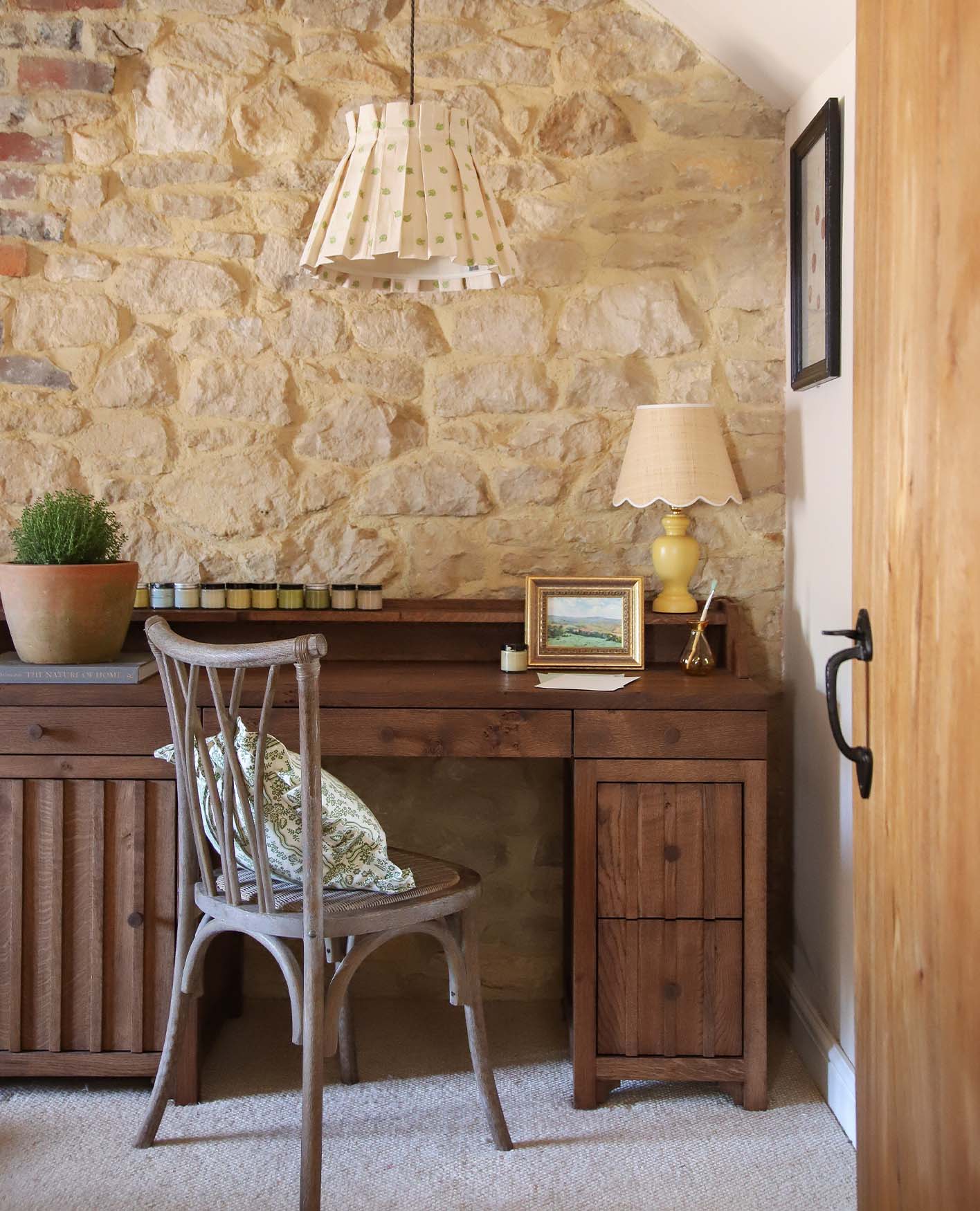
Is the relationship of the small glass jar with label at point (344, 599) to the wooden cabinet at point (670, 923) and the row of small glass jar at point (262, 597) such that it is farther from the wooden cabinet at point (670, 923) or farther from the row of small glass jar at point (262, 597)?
the wooden cabinet at point (670, 923)

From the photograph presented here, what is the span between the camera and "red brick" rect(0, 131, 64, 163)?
2.63 m

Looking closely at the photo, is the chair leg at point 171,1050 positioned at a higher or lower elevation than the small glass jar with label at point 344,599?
lower

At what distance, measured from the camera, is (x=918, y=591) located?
112 centimetres

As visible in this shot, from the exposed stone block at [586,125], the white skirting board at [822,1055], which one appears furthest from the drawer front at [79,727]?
the exposed stone block at [586,125]

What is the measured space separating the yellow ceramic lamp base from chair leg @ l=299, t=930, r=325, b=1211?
1111mm

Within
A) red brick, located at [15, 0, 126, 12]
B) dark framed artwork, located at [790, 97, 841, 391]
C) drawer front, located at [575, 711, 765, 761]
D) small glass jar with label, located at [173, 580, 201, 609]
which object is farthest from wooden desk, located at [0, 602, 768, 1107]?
red brick, located at [15, 0, 126, 12]

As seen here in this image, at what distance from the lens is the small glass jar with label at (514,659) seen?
8.08 ft

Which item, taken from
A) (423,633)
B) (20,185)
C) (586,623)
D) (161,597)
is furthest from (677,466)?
(20,185)

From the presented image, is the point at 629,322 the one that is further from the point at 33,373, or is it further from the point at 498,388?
the point at 33,373

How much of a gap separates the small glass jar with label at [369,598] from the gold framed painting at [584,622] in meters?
0.33

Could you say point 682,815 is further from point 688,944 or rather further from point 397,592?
point 397,592

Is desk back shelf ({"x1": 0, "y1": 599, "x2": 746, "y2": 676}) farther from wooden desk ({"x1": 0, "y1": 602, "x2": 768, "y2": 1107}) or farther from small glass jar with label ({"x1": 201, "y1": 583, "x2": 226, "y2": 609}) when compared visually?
wooden desk ({"x1": 0, "y1": 602, "x2": 768, "y2": 1107})

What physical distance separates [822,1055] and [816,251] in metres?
1.62

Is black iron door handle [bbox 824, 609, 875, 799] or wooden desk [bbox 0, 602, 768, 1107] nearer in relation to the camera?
black iron door handle [bbox 824, 609, 875, 799]
